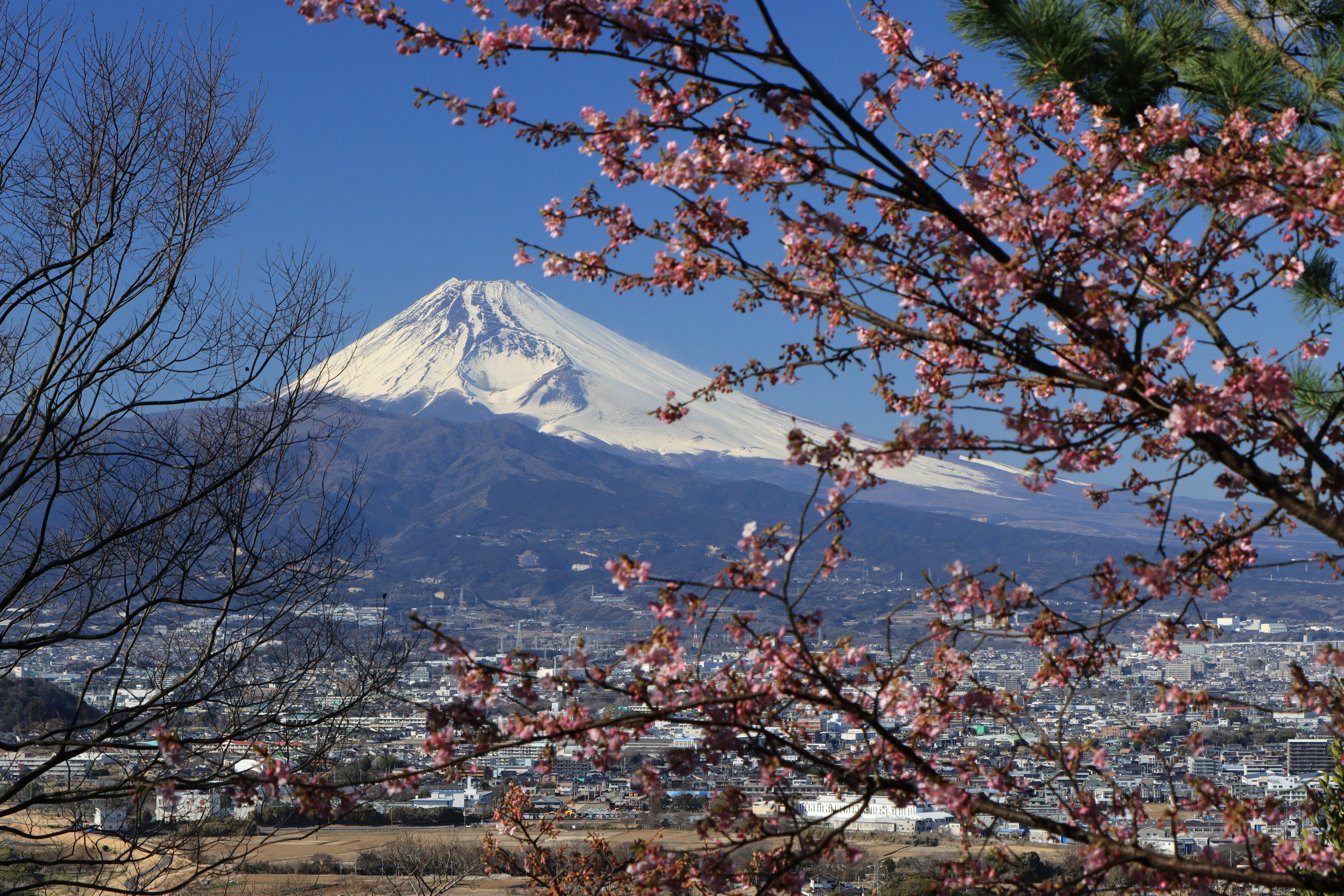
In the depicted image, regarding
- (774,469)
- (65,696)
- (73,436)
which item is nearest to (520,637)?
(65,696)

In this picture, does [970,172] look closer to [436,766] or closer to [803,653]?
[803,653]

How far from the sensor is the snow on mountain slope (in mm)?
178125

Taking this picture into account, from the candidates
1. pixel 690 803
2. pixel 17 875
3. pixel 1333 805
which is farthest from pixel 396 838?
pixel 1333 805

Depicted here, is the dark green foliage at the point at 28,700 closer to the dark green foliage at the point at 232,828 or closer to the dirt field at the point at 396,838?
the dark green foliage at the point at 232,828

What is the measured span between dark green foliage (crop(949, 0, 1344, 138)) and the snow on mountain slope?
163899mm

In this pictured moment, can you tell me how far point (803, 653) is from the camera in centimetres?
225

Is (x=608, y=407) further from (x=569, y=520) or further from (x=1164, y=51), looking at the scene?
(x=1164, y=51)

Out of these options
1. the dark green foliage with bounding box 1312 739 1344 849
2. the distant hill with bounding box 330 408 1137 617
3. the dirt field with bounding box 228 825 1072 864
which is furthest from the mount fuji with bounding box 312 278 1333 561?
the dark green foliage with bounding box 1312 739 1344 849

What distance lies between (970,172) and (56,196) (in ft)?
14.1

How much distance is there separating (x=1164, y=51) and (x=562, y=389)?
19071 cm

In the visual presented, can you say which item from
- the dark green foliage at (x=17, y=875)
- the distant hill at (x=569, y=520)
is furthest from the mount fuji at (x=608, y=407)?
the dark green foliage at (x=17, y=875)

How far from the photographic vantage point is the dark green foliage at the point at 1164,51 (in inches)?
159

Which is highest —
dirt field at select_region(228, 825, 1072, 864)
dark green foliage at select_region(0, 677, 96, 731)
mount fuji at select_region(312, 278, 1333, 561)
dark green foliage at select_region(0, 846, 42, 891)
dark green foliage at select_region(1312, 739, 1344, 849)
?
mount fuji at select_region(312, 278, 1333, 561)

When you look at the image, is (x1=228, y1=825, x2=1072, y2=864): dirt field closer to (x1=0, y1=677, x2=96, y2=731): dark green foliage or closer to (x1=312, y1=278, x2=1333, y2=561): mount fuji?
(x1=0, y1=677, x2=96, y2=731): dark green foliage
